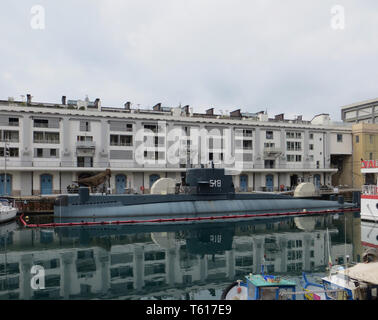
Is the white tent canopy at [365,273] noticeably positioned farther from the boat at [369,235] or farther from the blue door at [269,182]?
the blue door at [269,182]

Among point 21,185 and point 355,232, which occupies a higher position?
point 21,185

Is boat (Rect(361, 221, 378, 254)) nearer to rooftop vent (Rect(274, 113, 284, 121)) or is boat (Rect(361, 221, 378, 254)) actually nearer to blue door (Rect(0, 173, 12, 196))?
rooftop vent (Rect(274, 113, 284, 121))

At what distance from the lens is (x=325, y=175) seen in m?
68.7

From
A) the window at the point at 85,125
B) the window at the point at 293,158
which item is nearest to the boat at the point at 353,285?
the window at the point at 85,125

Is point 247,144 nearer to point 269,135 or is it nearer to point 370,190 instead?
point 269,135

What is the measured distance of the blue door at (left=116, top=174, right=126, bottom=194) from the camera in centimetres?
5319

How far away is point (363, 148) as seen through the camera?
6856 centimetres

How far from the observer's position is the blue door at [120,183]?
53188 mm

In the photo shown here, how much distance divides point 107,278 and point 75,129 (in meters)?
38.2

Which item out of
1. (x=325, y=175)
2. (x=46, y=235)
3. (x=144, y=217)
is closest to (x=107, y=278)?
(x=46, y=235)

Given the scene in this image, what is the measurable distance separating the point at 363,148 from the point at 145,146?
4720 cm

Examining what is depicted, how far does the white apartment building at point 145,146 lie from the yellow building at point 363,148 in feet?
8.27
